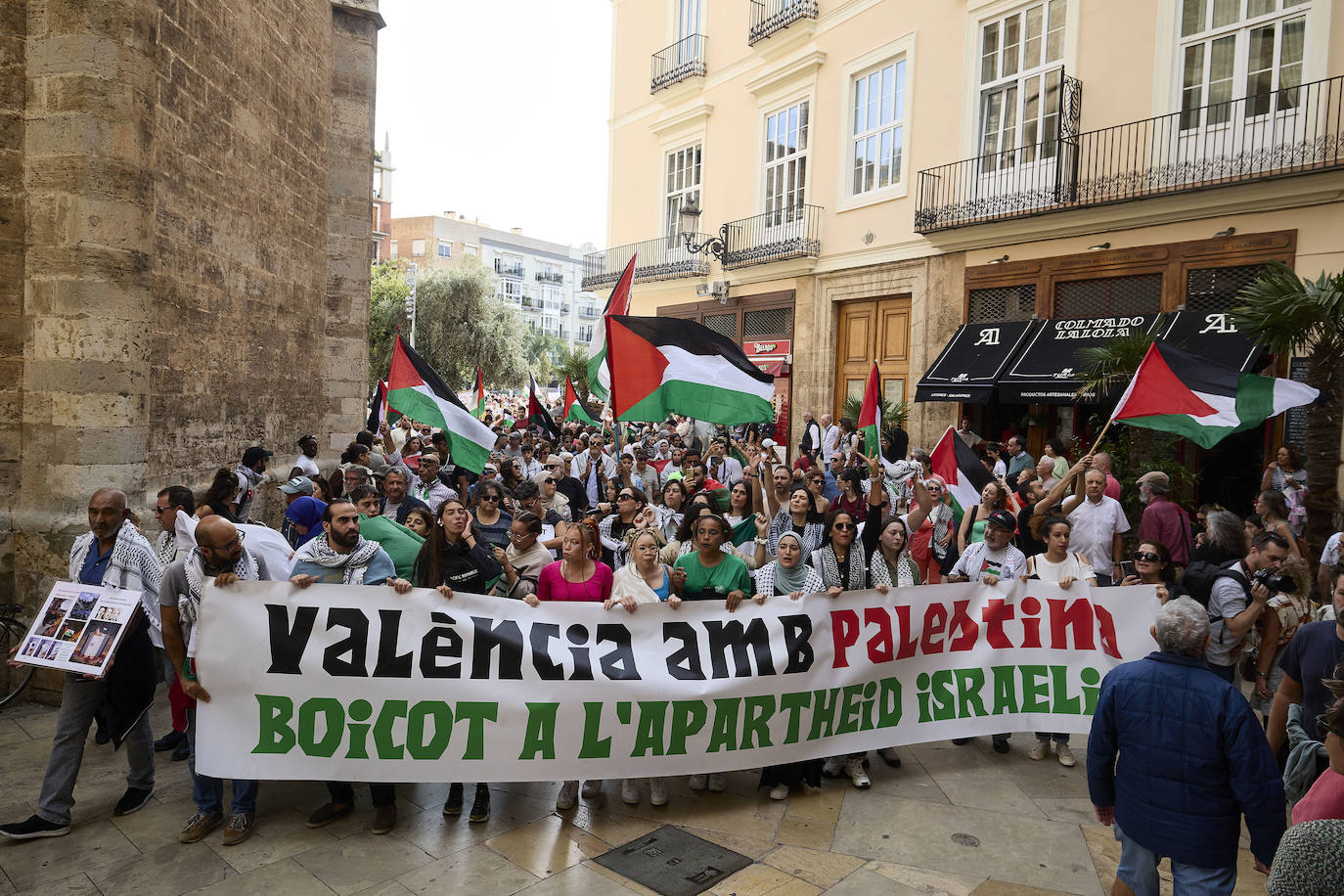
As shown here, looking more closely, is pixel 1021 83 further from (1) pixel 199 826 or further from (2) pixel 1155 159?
(1) pixel 199 826

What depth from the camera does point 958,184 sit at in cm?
1617

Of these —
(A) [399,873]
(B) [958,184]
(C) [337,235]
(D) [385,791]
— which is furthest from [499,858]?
(B) [958,184]

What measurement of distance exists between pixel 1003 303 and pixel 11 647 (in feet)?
48.7

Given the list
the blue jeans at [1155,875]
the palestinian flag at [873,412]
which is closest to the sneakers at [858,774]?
the blue jeans at [1155,875]

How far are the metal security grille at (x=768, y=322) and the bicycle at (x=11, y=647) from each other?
1680 centimetres

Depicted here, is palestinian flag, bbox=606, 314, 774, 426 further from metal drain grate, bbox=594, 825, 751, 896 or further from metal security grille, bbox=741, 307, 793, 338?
metal security grille, bbox=741, 307, 793, 338

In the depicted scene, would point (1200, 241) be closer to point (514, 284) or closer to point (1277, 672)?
point (1277, 672)

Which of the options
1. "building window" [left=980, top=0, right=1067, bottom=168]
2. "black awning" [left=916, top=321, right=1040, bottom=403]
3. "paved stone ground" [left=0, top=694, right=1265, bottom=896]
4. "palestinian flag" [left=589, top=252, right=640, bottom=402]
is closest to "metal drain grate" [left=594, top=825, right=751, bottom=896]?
"paved stone ground" [left=0, top=694, right=1265, bottom=896]

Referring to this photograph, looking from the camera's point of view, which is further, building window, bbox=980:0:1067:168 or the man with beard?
building window, bbox=980:0:1067:168

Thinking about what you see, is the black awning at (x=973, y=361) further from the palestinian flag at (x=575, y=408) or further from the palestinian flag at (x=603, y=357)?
the palestinian flag at (x=603, y=357)

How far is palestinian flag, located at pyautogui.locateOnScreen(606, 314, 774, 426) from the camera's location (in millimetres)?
7617

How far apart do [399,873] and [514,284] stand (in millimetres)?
85675

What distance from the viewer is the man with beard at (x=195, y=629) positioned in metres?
4.47

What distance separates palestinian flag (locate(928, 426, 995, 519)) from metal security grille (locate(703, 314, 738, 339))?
14.2 metres
